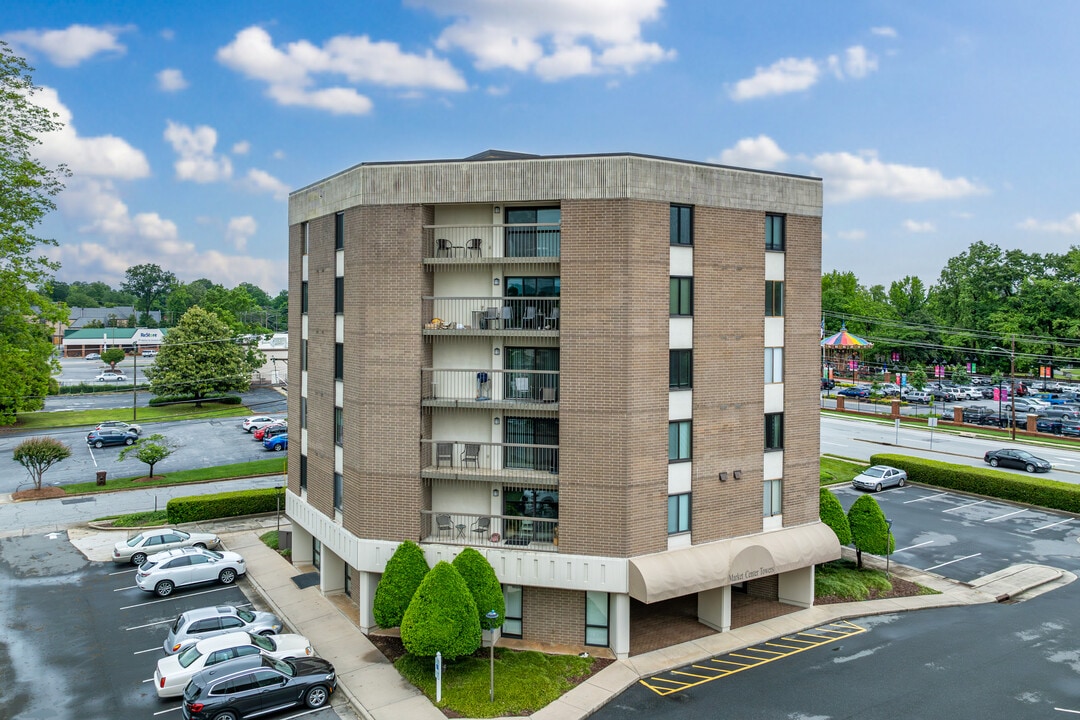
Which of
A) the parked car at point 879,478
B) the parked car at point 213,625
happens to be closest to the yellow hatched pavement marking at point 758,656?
the parked car at point 213,625


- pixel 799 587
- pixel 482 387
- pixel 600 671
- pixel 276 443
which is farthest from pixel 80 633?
pixel 276 443

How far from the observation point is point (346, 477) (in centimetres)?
2388

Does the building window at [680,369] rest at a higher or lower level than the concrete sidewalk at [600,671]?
higher

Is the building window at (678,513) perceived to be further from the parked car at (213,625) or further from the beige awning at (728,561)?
the parked car at (213,625)

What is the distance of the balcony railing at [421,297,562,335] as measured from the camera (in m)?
22.4

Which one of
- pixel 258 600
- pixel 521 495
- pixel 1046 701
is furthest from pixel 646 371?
pixel 258 600

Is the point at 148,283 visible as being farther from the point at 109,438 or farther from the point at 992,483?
the point at 992,483

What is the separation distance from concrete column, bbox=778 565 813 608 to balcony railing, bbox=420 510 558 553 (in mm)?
9773

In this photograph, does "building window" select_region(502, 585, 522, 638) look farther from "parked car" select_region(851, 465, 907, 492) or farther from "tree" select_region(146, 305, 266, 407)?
"tree" select_region(146, 305, 266, 407)

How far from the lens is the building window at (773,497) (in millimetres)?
24781

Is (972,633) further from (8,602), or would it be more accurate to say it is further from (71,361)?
(71,361)

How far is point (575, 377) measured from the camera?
21.5m

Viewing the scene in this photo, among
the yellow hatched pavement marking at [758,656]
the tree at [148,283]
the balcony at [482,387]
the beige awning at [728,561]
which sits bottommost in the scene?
the yellow hatched pavement marking at [758,656]

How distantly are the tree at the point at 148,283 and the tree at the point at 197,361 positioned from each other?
448 feet
